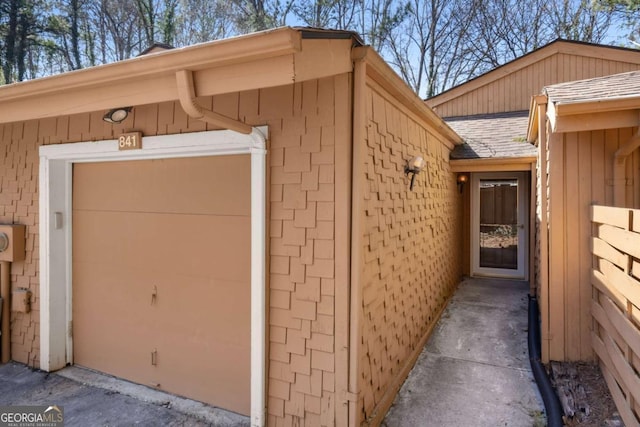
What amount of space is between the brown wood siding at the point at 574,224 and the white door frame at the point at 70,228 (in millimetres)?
3051

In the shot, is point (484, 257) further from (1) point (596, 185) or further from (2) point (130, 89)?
(2) point (130, 89)

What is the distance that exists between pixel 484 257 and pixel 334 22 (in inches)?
403

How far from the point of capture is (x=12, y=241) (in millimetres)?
4086

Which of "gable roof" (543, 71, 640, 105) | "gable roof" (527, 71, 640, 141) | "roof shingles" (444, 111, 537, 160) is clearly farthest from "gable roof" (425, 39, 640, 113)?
"gable roof" (527, 71, 640, 141)

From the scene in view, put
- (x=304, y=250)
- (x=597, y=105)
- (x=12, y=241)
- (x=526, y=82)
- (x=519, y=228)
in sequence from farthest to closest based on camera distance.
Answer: (x=526, y=82), (x=519, y=228), (x=12, y=241), (x=597, y=105), (x=304, y=250)

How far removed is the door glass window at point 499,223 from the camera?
7.70 meters

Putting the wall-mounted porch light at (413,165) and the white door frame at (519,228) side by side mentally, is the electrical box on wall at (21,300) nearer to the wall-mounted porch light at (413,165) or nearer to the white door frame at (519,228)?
the wall-mounted porch light at (413,165)

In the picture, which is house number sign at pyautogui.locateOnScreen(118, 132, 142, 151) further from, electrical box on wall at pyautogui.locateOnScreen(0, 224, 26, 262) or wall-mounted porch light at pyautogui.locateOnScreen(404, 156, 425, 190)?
wall-mounted porch light at pyautogui.locateOnScreen(404, 156, 425, 190)

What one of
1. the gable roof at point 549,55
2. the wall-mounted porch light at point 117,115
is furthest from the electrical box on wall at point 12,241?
the gable roof at point 549,55

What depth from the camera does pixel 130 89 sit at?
7.78 feet

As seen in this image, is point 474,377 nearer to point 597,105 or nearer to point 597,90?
point 597,105

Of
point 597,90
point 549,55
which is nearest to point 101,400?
point 597,90

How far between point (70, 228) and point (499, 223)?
7592mm

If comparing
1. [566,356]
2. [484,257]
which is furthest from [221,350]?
[484,257]
